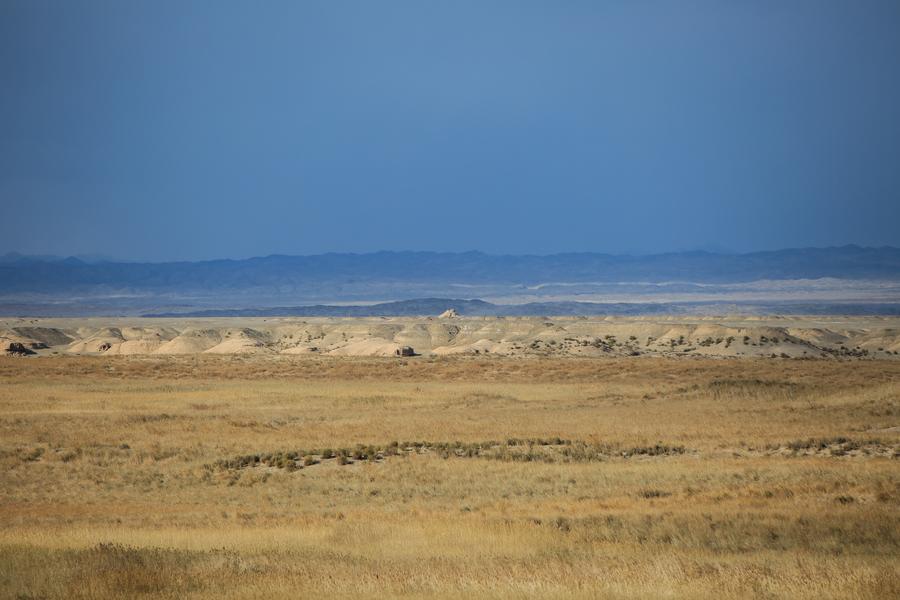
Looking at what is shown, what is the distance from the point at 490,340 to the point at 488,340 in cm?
31

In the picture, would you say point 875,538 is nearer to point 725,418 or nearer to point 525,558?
point 525,558

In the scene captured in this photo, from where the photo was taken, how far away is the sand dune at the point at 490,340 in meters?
77.2

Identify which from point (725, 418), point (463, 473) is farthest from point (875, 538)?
point (725, 418)

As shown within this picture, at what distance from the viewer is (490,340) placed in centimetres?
8762

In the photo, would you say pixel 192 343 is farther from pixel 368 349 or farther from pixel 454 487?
pixel 454 487

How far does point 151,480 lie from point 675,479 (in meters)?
12.3

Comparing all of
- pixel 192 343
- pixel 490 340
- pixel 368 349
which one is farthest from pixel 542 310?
pixel 368 349

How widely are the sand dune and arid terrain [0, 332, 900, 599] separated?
20614 millimetres

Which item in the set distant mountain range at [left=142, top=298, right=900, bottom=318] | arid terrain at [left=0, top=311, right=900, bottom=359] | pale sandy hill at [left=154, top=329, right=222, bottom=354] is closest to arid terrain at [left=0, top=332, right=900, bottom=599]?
arid terrain at [left=0, top=311, right=900, bottom=359]

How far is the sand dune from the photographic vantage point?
77188 millimetres

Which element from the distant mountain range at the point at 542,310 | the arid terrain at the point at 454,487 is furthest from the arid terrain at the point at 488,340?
the distant mountain range at the point at 542,310

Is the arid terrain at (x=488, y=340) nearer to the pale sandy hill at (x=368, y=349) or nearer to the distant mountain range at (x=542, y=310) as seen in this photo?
the pale sandy hill at (x=368, y=349)

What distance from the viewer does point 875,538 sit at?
15.0m

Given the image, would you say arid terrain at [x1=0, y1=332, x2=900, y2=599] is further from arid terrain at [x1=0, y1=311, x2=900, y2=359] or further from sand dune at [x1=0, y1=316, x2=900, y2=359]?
arid terrain at [x1=0, y1=311, x2=900, y2=359]
